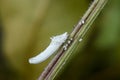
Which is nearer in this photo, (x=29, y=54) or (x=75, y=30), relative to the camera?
(x=75, y=30)

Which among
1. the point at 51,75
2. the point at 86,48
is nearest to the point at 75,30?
the point at 51,75

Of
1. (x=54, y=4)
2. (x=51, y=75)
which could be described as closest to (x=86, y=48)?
(x=54, y=4)

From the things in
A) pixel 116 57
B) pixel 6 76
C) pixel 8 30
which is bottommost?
pixel 6 76

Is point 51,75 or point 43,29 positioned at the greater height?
point 43,29

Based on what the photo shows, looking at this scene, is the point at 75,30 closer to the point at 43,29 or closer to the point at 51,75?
the point at 51,75

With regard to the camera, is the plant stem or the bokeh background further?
the bokeh background

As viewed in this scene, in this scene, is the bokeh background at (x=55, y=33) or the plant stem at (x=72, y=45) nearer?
the plant stem at (x=72, y=45)

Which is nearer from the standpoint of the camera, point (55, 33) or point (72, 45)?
point (72, 45)
